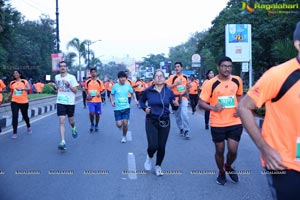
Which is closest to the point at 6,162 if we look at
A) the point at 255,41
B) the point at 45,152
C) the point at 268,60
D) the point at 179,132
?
the point at 45,152

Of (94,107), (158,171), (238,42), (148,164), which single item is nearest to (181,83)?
(94,107)

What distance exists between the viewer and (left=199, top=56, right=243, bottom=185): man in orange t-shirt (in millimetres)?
5559

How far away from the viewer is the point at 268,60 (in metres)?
29.6

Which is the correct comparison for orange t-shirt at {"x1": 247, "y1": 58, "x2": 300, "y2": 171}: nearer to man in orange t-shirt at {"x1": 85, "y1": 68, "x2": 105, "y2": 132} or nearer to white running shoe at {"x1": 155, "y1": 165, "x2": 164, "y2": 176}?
white running shoe at {"x1": 155, "y1": 165, "x2": 164, "y2": 176}

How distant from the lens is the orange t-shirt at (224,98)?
560 cm

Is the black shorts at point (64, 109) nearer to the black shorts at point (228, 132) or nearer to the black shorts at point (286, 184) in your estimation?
the black shorts at point (228, 132)

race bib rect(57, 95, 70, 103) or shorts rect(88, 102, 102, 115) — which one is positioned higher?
Answer: race bib rect(57, 95, 70, 103)

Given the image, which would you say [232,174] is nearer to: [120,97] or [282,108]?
[282,108]

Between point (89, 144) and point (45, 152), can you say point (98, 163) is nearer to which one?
point (45, 152)

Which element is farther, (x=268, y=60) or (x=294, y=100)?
(x=268, y=60)

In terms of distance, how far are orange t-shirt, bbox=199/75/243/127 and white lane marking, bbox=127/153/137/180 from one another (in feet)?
5.33

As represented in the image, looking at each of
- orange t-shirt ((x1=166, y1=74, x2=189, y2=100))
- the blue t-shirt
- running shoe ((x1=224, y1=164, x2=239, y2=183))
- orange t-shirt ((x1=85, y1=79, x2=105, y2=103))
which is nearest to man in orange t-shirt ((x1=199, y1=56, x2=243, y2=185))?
running shoe ((x1=224, y1=164, x2=239, y2=183))

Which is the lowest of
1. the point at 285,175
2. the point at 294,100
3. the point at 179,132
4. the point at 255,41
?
the point at 179,132

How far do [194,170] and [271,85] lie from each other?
4.38m
